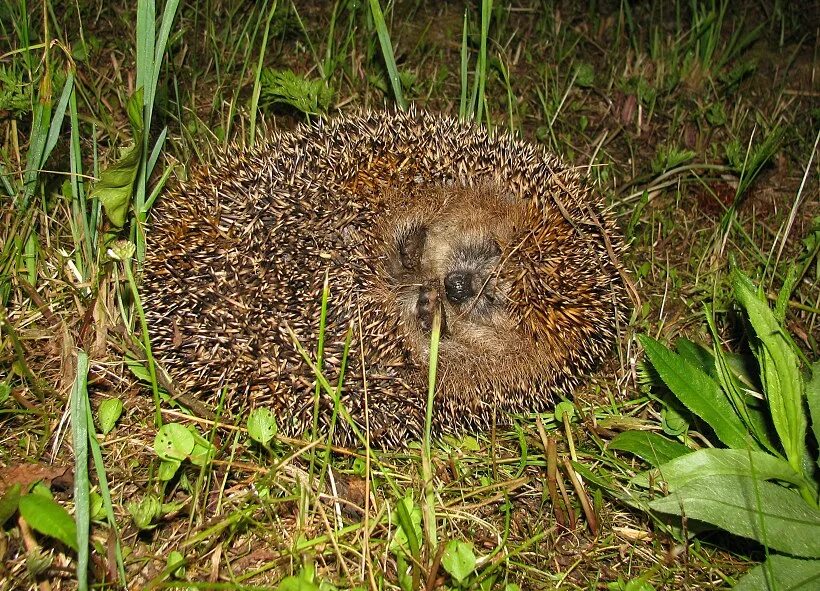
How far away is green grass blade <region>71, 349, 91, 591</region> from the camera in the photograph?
7.32ft

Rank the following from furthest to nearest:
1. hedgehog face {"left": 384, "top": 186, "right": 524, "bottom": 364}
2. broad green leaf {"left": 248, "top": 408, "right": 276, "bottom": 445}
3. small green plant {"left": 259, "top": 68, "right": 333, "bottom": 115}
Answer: small green plant {"left": 259, "top": 68, "right": 333, "bottom": 115}, hedgehog face {"left": 384, "top": 186, "right": 524, "bottom": 364}, broad green leaf {"left": 248, "top": 408, "right": 276, "bottom": 445}

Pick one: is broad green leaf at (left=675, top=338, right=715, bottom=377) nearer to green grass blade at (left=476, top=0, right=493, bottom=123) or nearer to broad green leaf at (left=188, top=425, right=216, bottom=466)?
green grass blade at (left=476, top=0, right=493, bottom=123)

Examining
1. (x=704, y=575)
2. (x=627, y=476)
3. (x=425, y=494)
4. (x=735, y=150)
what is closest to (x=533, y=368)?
(x=627, y=476)

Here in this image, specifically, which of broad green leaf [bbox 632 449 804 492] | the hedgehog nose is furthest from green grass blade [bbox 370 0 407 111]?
broad green leaf [bbox 632 449 804 492]

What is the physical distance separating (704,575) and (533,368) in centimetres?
109

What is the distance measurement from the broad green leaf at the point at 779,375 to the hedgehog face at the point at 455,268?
104 cm

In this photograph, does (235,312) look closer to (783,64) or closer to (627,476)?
(627,476)

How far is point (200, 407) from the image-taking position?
305 centimetres

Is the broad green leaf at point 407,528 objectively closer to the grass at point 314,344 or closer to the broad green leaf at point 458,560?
the grass at point 314,344

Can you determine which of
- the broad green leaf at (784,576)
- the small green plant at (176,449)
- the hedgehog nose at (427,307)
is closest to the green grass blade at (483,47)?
the hedgehog nose at (427,307)

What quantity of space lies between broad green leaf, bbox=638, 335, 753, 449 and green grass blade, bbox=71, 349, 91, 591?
2259mm

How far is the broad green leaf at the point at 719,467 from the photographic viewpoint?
9.36ft

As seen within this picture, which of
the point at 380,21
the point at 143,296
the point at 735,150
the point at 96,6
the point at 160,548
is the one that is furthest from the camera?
the point at 96,6

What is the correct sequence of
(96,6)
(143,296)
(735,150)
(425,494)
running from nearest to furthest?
(425,494) < (143,296) < (735,150) < (96,6)
